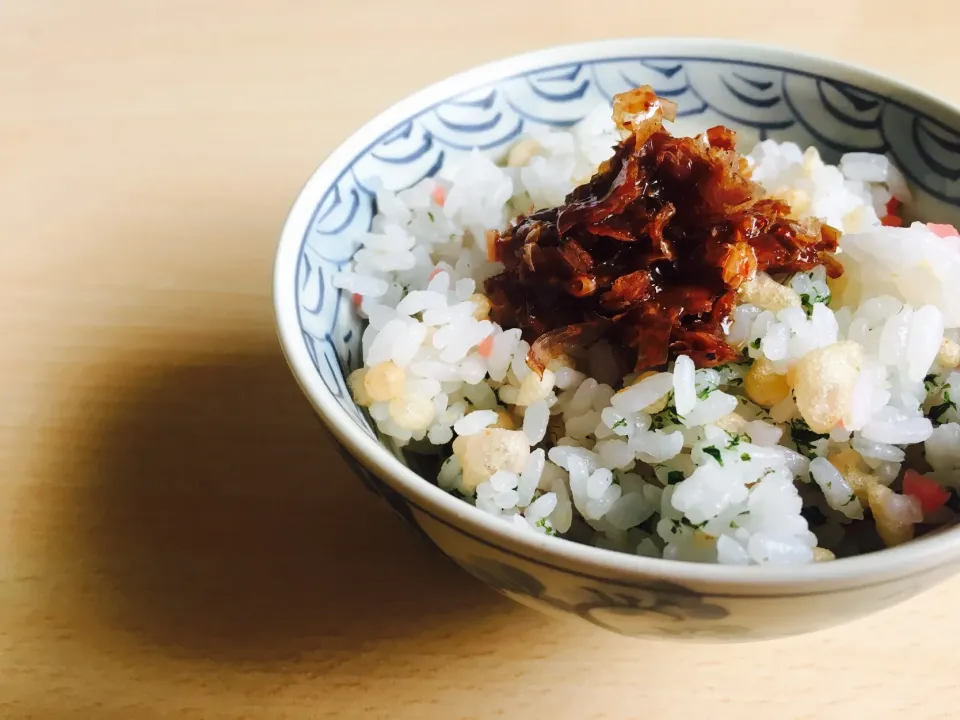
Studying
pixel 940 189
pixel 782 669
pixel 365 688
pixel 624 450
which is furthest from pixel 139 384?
pixel 940 189

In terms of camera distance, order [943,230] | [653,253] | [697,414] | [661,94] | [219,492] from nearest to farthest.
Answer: [697,414] → [653,253] → [943,230] → [219,492] → [661,94]

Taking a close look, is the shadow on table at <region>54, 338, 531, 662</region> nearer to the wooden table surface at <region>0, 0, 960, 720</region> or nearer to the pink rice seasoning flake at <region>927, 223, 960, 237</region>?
the wooden table surface at <region>0, 0, 960, 720</region>

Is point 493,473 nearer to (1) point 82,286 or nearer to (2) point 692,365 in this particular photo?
(2) point 692,365

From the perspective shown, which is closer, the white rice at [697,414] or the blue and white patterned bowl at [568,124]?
the blue and white patterned bowl at [568,124]

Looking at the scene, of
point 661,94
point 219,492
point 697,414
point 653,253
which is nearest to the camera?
point 697,414

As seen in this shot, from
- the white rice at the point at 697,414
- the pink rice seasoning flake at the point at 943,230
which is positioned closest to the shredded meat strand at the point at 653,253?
the white rice at the point at 697,414

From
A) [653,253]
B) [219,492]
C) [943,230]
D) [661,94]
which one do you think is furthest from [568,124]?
[219,492]

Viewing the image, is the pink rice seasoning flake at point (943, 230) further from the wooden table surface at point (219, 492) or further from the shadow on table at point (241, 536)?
the shadow on table at point (241, 536)

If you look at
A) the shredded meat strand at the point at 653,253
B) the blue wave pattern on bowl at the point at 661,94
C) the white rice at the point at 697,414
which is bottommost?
the white rice at the point at 697,414

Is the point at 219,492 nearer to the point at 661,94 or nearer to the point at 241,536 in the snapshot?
the point at 241,536

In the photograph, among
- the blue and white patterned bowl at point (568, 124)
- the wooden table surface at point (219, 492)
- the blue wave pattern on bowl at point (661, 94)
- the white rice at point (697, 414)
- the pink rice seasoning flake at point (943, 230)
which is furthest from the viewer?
the blue wave pattern on bowl at point (661, 94)
